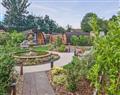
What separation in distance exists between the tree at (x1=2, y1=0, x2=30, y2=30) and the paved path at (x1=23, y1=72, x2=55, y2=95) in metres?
48.7

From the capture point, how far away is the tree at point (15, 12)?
212ft

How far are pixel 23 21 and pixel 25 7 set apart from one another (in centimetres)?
500

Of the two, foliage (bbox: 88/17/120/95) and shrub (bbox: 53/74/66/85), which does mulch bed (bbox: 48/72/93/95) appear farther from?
foliage (bbox: 88/17/120/95)

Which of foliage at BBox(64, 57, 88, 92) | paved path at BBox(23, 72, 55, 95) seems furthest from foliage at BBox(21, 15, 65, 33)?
foliage at BBox(64, 57, 88, 92)

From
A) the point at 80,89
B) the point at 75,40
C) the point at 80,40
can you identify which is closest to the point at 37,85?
the point at 80,89

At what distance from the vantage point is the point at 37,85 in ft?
41.8

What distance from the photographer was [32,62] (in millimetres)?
21141

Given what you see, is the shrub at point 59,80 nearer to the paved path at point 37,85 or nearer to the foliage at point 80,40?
the paved path at point 37,85

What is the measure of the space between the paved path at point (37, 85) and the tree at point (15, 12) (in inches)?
1915

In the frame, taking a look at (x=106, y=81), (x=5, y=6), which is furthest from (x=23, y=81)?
(x=5, y=6)

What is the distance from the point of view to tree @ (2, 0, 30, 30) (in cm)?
6450

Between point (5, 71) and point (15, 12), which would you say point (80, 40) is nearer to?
point (15, 12)

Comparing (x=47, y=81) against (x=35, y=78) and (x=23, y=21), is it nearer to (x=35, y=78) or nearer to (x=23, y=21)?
(x=35, y=78)

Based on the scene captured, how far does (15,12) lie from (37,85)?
5490 centimetres
